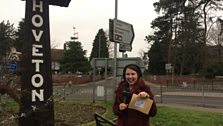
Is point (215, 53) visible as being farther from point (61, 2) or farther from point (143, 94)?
point (143, 94)

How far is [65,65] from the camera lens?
71.9 metres

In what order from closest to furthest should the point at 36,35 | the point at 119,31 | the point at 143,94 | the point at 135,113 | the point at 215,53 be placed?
1. the point at 143,94
2. the point at 135,113
3. the point at 36,35
4. the point at 119,31
5. the point at 215,53

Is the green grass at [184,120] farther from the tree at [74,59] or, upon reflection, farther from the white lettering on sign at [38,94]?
the tree at [74,59]

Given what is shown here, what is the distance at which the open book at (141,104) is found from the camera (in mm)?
4969

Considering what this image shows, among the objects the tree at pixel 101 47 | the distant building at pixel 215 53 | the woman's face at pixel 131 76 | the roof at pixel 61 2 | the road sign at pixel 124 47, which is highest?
the tree at pixel 101 47

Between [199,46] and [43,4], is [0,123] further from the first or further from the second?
[199,46]

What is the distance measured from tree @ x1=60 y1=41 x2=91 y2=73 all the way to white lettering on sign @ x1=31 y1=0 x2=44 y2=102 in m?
60.1

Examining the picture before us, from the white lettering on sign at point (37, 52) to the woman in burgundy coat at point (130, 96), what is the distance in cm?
440

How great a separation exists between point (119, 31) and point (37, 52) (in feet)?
10.9

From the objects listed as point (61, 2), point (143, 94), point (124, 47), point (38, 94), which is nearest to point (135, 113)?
point (143, 94)

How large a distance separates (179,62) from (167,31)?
19.3 ft

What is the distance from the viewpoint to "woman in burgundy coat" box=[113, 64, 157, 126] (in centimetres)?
504

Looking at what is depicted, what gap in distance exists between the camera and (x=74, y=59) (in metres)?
69.9

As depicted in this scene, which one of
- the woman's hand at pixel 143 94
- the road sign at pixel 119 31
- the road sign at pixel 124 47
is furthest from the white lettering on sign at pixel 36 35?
the woman's hand at pixel 143 94
